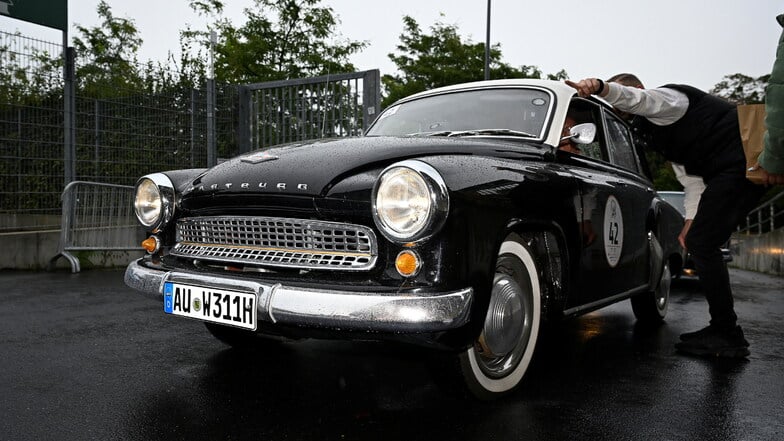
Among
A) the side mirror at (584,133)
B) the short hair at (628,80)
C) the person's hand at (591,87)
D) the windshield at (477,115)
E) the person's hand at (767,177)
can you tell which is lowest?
the person's hand at (767,177)

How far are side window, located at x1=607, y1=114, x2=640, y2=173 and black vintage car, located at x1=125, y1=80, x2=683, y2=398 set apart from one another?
589 millimetres

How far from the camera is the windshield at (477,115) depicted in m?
3.77

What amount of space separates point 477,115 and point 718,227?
64.3 inches

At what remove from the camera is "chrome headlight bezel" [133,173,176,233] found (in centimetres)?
338

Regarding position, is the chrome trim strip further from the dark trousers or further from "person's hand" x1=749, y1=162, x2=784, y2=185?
"person's hand" x1=749, y1=162, x2=784, y2=185

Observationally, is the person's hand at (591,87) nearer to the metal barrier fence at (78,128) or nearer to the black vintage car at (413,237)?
the black vintage car at (413,237)

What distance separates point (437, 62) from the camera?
98.7ft

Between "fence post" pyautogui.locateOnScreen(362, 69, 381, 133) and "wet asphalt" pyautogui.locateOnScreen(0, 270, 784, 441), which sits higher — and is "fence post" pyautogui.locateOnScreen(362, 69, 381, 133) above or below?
above

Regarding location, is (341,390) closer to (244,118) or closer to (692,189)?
(692,189)

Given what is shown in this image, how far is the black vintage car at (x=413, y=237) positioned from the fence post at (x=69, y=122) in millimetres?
5165

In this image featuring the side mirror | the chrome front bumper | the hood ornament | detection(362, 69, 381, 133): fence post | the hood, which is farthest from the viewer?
detection(362, 69, 381, 133): fence post

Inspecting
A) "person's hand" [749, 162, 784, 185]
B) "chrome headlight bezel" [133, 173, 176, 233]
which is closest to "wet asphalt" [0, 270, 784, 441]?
"chrome headlight bezel" [133, 173, 176, 233]

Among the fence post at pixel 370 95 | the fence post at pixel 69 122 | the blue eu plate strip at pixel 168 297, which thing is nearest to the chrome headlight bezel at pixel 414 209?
the blue eu plate strip at pixel 168 297

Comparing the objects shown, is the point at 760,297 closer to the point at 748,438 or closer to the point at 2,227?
the point at 748,438
